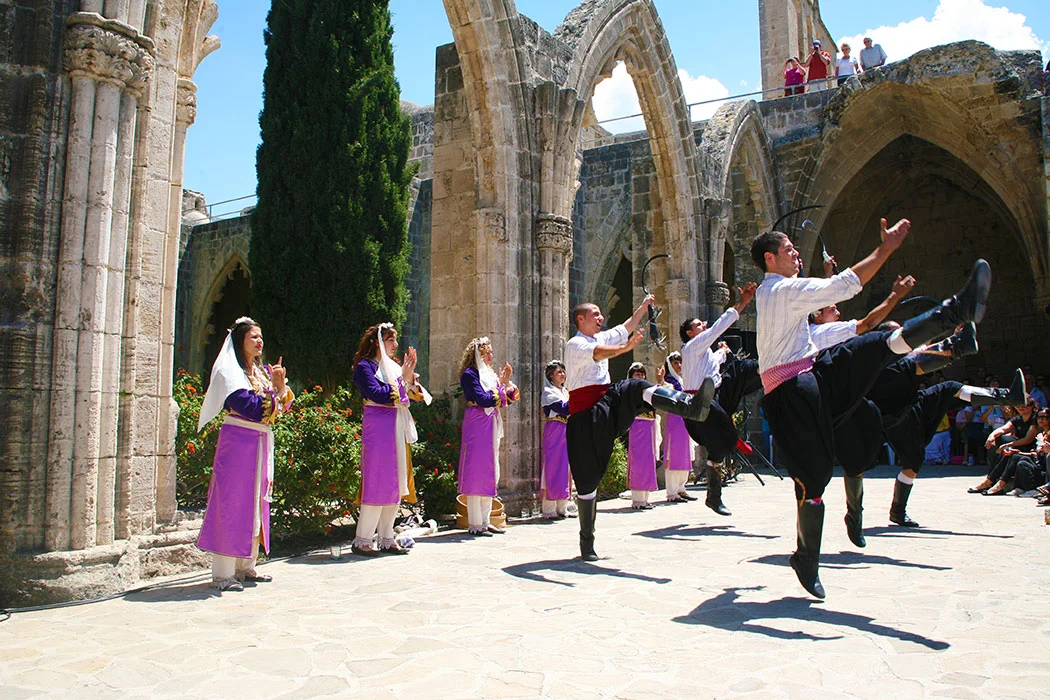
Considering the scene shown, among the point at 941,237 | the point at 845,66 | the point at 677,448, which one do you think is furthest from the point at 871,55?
the point at 677,448

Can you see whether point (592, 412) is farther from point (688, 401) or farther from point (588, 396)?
point (688, 401)

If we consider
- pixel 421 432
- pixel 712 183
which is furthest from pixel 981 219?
pixel 421 432

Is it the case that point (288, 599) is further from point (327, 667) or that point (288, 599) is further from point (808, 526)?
point (808, 526)

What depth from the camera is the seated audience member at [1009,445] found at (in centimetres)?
964

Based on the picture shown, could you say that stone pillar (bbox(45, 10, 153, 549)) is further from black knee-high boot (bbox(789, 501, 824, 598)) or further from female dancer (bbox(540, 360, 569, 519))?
female dancer (bbox(540, 360, 569, 519))

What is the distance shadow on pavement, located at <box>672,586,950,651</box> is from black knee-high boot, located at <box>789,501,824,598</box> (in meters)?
0.11

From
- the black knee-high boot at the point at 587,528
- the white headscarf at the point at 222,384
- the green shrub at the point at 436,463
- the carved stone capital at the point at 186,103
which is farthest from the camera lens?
the green shrub at the point at 436,463

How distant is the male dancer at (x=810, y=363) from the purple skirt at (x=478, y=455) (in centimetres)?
298

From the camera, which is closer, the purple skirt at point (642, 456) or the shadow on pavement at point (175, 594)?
the shadow on pavement at point (175, 594)

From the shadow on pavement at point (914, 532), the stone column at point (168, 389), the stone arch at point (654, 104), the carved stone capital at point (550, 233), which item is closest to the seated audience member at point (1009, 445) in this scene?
the shadow on pavement at point (914, 532)

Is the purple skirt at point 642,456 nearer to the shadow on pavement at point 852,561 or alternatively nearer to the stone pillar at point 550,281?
the stone pillar at point 550,281

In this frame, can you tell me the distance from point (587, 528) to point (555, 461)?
7.77ft

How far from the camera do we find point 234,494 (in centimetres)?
492

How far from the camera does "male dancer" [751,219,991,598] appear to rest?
403 centimetres
